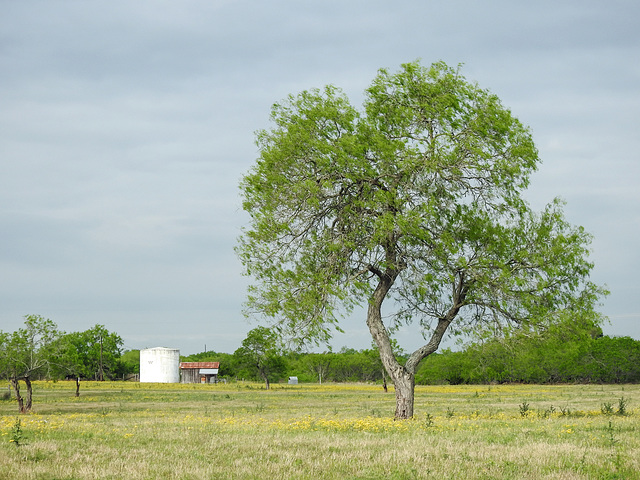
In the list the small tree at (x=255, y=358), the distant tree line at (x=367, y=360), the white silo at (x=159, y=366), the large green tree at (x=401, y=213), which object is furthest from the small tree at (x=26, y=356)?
the white silo at (x=159, y=366)

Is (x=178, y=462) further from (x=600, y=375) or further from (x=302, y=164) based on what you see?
(x=600, y=375)

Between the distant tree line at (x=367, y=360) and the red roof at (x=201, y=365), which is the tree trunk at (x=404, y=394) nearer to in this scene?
the distant tree line at (x=367, y=360)

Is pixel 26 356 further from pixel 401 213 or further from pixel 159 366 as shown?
pixel 159 366

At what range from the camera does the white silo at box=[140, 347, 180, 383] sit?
138m

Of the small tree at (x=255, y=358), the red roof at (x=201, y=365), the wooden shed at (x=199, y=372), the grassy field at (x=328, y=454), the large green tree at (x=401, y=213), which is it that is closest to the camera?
the grassy field at (x=328, y=454)

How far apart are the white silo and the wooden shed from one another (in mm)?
3950

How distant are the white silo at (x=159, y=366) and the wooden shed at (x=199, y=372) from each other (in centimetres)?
395

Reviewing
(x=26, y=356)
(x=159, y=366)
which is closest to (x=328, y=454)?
(x=26, y=356)

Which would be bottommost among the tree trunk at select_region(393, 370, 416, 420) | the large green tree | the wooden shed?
the wooden shed

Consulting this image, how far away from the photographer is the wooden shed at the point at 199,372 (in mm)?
140750

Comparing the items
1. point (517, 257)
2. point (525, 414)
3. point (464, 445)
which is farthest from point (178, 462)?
point (525, 414)

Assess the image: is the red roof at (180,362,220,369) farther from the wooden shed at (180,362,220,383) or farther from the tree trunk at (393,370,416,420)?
the tree trunk at (393,370,416,420)

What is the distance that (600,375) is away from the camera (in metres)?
110

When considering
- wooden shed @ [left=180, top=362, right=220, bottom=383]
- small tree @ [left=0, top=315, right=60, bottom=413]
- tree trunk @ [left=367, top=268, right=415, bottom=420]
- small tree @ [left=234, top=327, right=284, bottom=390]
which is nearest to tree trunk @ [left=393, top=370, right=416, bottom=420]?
tree trunk @ [left=367, top=268, right=415, bottom=420]
